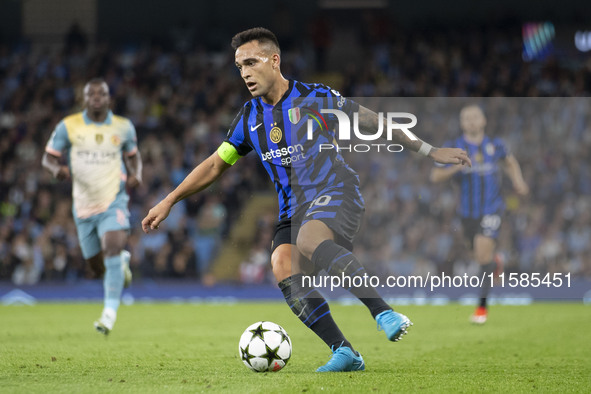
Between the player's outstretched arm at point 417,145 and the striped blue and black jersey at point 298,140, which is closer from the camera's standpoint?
the player's outstretched arm at point 417,145

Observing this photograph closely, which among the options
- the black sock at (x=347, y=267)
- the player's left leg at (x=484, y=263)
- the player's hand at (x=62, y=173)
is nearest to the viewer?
the black sock at (x=347, y=267)

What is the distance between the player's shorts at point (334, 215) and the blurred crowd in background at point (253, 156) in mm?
2869

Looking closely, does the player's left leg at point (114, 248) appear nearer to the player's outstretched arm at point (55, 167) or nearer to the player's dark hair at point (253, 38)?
the player's outstretched arm at point (55, 167)

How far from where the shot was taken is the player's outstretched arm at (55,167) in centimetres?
862

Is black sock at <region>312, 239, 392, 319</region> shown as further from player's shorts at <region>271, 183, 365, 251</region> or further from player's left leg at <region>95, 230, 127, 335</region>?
player's left leg at <region>95, 230, 127, 335</region>

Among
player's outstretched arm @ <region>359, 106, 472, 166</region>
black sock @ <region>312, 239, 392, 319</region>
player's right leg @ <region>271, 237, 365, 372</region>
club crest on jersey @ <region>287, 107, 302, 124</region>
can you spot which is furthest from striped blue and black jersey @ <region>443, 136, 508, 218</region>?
black sock @ <region>312, 239, 392, 319</region>

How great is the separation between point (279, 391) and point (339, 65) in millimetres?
19096

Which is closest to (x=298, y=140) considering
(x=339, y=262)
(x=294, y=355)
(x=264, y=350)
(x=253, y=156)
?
(x=339, y=262)

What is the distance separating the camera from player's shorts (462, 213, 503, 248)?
10562mm

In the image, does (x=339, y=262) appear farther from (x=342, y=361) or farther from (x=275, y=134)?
(x=275, y=134)

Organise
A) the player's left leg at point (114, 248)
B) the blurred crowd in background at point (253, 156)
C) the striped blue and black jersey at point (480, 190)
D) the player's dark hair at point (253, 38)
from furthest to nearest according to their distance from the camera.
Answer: the blurred crowd in background at point (253, 156)
the striped blue and black jersey at point (480, 190)
the player's left leg at point (114, 248)
the player's dark hair at point (253, 38)

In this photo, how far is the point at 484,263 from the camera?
34.2 feet

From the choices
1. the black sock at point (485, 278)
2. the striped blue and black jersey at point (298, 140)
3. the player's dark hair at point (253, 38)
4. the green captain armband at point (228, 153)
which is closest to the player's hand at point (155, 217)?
the green captain armband at point (228, 153)

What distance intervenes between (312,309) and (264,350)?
0.41m
